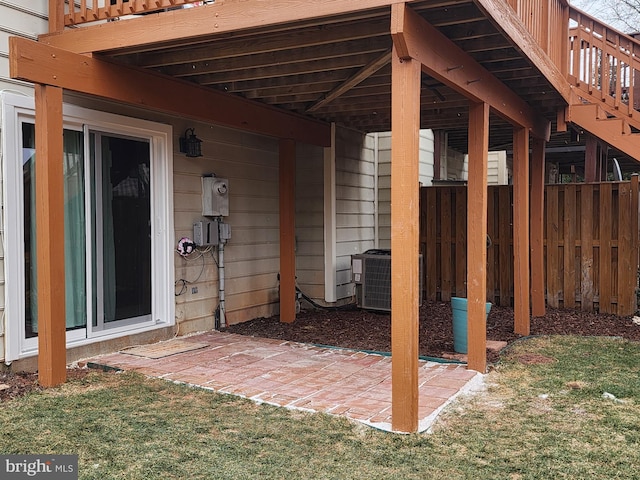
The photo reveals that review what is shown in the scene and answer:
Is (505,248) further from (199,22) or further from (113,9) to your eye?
(113,9)

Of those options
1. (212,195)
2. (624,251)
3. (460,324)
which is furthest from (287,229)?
(624,251)

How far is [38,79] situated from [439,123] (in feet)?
16.0

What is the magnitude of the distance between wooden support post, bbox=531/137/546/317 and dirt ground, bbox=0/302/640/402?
0.76ft

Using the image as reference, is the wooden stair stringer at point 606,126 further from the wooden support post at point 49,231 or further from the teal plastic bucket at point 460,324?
the wooden support post at point 49,231

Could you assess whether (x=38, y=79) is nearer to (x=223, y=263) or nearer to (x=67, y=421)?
(x=67, y=421)

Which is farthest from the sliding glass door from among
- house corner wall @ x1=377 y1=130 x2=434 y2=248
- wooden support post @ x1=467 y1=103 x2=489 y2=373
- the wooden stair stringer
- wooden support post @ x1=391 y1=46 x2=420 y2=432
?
the wooden stair stringer

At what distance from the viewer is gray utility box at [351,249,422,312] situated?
754 centimetres

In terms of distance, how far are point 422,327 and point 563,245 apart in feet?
7.42

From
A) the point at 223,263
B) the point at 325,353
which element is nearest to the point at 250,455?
the point at 325,353

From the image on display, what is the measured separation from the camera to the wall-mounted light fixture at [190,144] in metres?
5.93

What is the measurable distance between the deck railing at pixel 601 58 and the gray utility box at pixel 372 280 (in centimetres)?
→ 298

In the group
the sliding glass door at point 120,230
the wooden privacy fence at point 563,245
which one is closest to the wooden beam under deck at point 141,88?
the sliding glass door at point 120,230

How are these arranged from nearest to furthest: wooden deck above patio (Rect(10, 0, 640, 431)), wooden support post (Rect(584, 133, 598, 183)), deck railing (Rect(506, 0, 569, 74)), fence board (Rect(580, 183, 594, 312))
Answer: wooden deck above patio (Rect(10, 0, 640, 431)), deck railing (Rect(506, 0, 569, 74)), fence board (Rect(580, 183, 594, 312)), wooden support post (Rect(584, 133, 598, 183))

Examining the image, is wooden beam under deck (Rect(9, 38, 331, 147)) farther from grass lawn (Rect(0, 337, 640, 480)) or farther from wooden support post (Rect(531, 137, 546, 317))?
wooden support post (Rect(531, 137, 546, 317))
